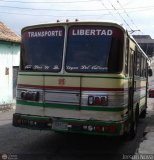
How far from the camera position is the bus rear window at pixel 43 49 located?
9547 millimetres

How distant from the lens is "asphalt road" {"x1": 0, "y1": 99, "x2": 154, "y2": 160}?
9.50m

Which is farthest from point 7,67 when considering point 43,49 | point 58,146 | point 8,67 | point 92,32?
point 92,32

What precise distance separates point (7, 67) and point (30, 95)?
12.9 m

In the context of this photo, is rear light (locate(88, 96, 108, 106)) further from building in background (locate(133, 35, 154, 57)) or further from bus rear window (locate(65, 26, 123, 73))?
building in background (locate(133, 35, 154, 57))

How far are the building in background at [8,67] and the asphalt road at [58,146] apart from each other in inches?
350

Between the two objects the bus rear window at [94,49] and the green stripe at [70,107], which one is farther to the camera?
the bus rear window at [94,49]

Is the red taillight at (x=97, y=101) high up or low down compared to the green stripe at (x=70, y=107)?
up

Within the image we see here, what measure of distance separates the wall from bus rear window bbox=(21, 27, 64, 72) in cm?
1167

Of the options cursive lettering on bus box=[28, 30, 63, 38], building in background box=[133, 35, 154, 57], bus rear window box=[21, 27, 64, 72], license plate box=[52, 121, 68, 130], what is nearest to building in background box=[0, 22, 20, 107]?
bus rear window box=[21, 27, 64, 72]

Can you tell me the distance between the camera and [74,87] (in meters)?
9.18

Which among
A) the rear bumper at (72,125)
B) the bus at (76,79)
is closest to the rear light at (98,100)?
the bus at (76,79)

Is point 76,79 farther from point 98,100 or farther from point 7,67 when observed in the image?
point 7,67

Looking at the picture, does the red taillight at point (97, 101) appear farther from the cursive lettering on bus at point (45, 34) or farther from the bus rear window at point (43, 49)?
the cursive lettering on bus at point (45, 34)

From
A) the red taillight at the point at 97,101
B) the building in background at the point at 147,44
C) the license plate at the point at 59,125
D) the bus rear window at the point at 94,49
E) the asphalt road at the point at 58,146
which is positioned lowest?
the asphalt road at the point at 58,146
